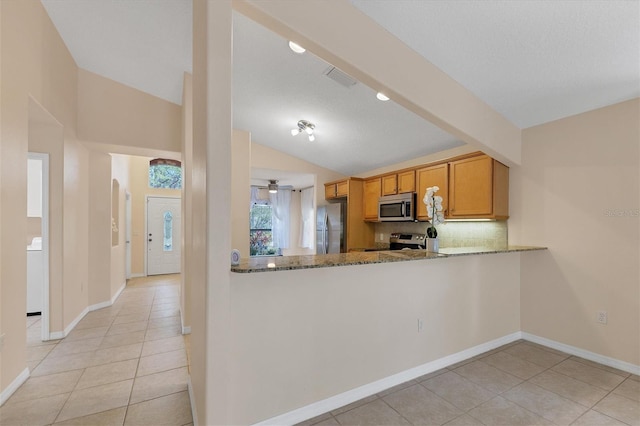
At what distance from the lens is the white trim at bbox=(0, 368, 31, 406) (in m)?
2.05

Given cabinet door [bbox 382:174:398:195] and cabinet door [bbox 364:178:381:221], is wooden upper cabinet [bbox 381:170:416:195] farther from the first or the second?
cabinet door [bbox 364:178:381:221]

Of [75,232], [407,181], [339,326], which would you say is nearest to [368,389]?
[339,326]

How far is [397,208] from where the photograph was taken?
4.41m

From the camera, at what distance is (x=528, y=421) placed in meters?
1.90

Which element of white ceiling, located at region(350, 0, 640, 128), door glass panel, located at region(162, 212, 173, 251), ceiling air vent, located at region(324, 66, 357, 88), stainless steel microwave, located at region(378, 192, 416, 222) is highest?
ceiling air vent, located at region(324, 66, 357, 88)

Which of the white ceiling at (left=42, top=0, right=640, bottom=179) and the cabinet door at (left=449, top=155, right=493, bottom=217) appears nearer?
the white ceiling at (left=42, top=0, right=640, bottom=179)

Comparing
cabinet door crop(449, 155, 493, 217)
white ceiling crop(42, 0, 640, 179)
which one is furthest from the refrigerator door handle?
cabinet door crop(449, 155, 493, 217)

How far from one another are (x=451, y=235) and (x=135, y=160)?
6.89 meters

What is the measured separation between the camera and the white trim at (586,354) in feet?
8.39

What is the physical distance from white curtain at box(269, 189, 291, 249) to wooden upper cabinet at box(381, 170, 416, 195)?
3.97m

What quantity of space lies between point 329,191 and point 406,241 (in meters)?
1.96

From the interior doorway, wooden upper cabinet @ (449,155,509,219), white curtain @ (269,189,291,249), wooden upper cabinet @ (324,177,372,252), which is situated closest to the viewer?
the interior doorway

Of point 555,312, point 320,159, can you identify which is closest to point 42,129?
point 320,159

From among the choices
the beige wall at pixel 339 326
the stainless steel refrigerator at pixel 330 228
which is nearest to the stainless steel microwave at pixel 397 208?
the stainless steel refrigerator at pixel 330 228
